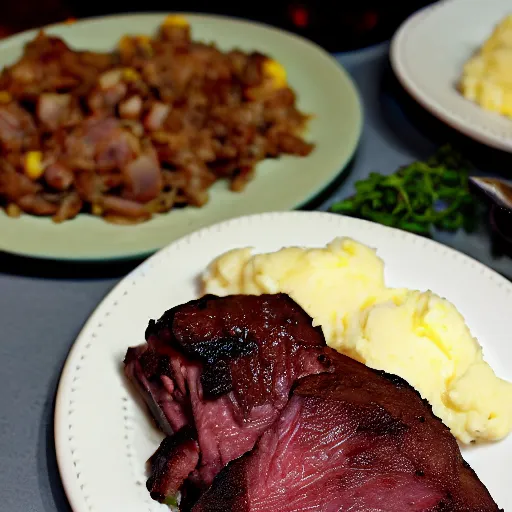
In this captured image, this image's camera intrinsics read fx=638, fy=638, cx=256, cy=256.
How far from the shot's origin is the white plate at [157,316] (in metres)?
2.09

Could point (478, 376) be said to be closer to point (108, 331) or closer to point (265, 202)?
point (108, 331)

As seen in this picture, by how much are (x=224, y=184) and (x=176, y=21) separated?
1913 millimetres

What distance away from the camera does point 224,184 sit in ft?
12.9

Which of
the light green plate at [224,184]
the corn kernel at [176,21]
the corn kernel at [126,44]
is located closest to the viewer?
the light green plate at [224,184]

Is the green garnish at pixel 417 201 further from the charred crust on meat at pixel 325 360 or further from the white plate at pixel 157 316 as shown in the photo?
the charred crust on meat at pixel 325 360

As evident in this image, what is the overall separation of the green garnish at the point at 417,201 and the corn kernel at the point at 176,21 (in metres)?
2.34

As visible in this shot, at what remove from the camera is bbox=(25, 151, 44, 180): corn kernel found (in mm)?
3673

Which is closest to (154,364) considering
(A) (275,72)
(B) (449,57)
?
(A) (275,72)

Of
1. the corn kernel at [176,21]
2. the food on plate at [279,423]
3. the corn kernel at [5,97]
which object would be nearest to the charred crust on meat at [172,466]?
the food on plate at [279,423]

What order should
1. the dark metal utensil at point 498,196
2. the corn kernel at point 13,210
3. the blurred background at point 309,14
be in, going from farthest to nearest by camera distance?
the blurred background at point 309,14, the corn kernel at point 13,210, the dark metal utensil at point 498,196

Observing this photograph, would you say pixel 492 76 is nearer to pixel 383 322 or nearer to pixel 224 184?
pixel 224 184

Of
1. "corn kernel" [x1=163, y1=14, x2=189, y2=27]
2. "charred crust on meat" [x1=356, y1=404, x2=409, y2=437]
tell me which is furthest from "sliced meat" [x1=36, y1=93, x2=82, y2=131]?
"charred crust on meat" [x1=356, y1=404, x2=409, y2=437]

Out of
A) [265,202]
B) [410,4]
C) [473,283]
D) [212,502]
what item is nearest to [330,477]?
[212,502]

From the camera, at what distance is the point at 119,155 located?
3.68 m
